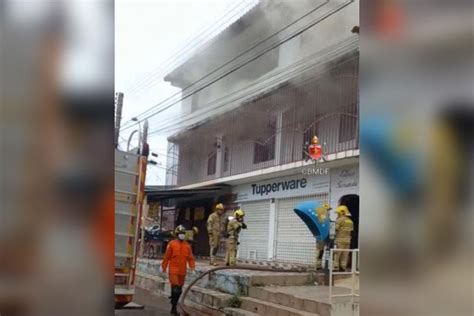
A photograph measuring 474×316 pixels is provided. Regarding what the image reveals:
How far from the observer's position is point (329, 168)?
10.1 meters

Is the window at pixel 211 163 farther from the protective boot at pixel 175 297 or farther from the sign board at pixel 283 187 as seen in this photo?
the protective boot at pixel 175 297

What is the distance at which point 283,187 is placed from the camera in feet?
39.0

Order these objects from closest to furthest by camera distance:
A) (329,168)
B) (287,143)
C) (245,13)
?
(329,168), (287,143), (245,13)

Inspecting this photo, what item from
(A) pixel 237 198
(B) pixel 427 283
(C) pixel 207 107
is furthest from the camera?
(C) pixel 207 107

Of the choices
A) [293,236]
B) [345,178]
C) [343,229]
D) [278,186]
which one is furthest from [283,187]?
[343,229]

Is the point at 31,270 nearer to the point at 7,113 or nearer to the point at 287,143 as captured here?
the point at 7,113

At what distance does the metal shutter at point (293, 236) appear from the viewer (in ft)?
34.5

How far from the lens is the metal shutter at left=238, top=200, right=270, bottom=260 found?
41.1 feet

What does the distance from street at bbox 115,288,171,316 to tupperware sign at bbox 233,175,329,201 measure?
388cm

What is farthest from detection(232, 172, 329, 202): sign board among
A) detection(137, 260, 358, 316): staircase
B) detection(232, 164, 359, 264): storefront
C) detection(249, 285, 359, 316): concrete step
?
detection(249, 285, 359, 316): concrete step

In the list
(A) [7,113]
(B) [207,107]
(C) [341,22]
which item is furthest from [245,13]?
(A) [7,113]

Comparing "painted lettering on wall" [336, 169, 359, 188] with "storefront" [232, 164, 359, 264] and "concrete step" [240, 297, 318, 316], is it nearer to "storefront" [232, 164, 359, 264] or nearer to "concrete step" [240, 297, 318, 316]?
"storefront" [232, 164, 359, 264]

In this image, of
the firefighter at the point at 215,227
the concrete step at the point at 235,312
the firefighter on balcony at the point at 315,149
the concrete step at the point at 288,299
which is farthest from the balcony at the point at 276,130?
the concrete step at the point at 235,312

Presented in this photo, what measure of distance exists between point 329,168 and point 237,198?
179 inches
